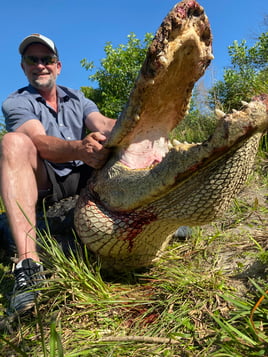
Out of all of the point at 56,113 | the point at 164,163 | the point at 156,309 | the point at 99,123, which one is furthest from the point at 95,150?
the point at 56,113

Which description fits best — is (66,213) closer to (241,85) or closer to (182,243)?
(182,243)

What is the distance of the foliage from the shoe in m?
3.27

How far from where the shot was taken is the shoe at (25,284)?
1689mm

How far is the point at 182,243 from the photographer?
93.7 inches

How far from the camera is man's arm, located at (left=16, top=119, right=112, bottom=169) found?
6.36ft

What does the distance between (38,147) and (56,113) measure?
716 mm

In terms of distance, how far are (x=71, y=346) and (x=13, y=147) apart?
1.39m

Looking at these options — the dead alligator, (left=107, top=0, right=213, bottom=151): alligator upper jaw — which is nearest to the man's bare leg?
the dead alligator

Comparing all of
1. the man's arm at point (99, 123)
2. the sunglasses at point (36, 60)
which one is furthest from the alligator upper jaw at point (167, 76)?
the sunglasses at point (36, 60)

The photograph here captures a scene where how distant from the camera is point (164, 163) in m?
1.45

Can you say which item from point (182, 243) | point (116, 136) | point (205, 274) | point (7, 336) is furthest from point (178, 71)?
point (7, 336)

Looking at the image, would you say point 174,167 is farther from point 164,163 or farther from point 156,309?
point 156,309

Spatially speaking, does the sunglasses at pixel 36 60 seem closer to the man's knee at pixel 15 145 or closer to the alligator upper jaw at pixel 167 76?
the man's knee at pixel 15 145

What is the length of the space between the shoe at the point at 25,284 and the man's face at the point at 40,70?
1.93 m
